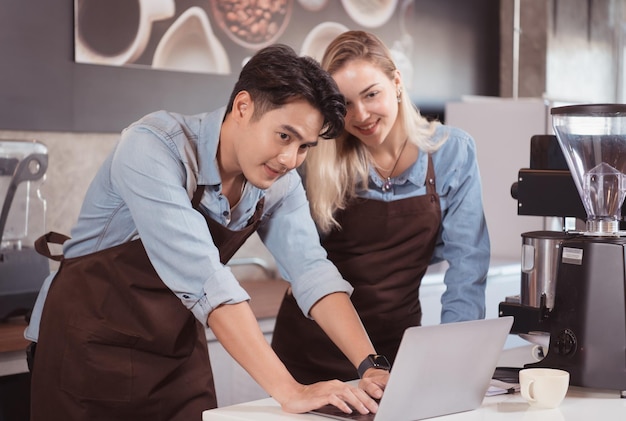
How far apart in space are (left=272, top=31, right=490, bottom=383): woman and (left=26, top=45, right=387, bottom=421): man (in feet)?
1.23

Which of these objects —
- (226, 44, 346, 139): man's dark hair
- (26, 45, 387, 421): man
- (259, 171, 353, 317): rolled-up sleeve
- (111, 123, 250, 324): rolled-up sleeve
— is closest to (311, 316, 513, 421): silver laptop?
(26, 45, 387, 421): man

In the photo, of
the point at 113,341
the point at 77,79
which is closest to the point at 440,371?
the point at 113,341

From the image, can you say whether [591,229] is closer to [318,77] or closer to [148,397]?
[318,77]

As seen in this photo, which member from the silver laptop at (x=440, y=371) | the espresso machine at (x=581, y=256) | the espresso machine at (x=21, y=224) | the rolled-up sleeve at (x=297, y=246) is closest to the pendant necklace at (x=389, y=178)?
the rolled-up sleeve at (x=297, y=246)

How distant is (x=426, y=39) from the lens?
472cm

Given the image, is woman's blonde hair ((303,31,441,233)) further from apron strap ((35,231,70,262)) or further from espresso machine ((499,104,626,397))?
apron strap ((35,231,70,262))

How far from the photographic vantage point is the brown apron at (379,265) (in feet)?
8.29

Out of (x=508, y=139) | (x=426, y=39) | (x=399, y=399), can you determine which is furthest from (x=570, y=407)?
(x=426, y=39)

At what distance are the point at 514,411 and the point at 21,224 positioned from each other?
1.89 metres

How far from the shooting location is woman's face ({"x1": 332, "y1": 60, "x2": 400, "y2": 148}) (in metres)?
2.35

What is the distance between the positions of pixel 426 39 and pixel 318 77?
116 inches

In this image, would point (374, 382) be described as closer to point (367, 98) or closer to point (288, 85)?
point (288, 85)

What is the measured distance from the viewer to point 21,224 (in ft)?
9.84

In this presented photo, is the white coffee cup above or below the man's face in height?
below
